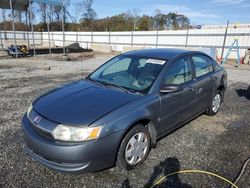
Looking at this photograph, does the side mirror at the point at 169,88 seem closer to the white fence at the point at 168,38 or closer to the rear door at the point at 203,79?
the rear door at the point at 203,79

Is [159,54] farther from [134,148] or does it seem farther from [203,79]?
[134,148]

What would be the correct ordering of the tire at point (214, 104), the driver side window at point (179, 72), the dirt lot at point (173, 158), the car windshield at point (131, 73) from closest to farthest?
the dirt lot at point (173, 158) < the car windshield at point (131, 73) < the driver side window at point (179, 72) < the tire at point (214, 104)

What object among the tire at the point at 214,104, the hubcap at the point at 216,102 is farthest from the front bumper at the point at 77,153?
the hubcap at the point at 216,102

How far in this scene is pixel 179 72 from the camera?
146 inches

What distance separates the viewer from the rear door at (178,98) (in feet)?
11.0

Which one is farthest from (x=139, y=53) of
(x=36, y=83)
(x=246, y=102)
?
(x=36, y=83)

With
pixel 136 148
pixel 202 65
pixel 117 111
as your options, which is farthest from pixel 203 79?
pixel 117 111

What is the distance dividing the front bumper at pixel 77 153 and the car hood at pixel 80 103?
253 mm

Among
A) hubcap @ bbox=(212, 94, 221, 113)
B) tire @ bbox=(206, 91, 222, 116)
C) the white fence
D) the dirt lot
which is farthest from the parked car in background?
the white fence

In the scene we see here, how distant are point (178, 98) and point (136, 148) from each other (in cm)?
113

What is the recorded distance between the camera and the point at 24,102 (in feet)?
18.9

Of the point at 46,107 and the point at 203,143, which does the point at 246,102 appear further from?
the point at 46,107

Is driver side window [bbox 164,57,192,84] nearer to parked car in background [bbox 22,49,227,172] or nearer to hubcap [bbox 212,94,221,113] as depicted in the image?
parked car in background [bbox 22,49,227,172]

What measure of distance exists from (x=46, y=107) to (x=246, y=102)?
18.2 feet
